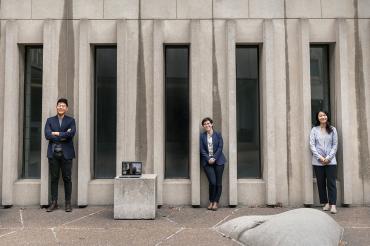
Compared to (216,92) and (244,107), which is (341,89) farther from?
(216,92)

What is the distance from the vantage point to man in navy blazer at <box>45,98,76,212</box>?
28.7 feet

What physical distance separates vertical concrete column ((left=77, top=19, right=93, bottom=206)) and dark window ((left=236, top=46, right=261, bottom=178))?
4002 mm

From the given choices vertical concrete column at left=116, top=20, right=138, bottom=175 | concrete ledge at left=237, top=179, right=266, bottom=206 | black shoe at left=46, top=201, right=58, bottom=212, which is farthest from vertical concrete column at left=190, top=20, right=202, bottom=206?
black shoe at left=46, top=201, right=58, bottom=212

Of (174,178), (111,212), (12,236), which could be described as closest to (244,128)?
(174,178)

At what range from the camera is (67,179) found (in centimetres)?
885

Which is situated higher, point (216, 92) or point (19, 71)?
point (19, 71)

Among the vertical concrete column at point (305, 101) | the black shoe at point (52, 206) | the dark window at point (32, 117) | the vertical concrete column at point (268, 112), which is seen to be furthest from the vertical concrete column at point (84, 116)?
the vertical concrete column at point (305, 101)

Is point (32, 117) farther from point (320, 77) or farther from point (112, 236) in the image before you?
point (320, 77)

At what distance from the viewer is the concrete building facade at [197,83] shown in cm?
932

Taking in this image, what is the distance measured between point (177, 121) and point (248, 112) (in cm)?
198

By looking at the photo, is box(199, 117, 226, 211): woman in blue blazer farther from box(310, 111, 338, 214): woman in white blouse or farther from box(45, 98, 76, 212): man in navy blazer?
box(45, 98, 76, 212): man in navy blazer

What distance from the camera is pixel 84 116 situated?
9328mm

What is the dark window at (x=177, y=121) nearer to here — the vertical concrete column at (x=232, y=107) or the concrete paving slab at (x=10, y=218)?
the vertical concrete column at (x=232, y=107)

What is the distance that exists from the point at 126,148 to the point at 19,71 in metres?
3.61
